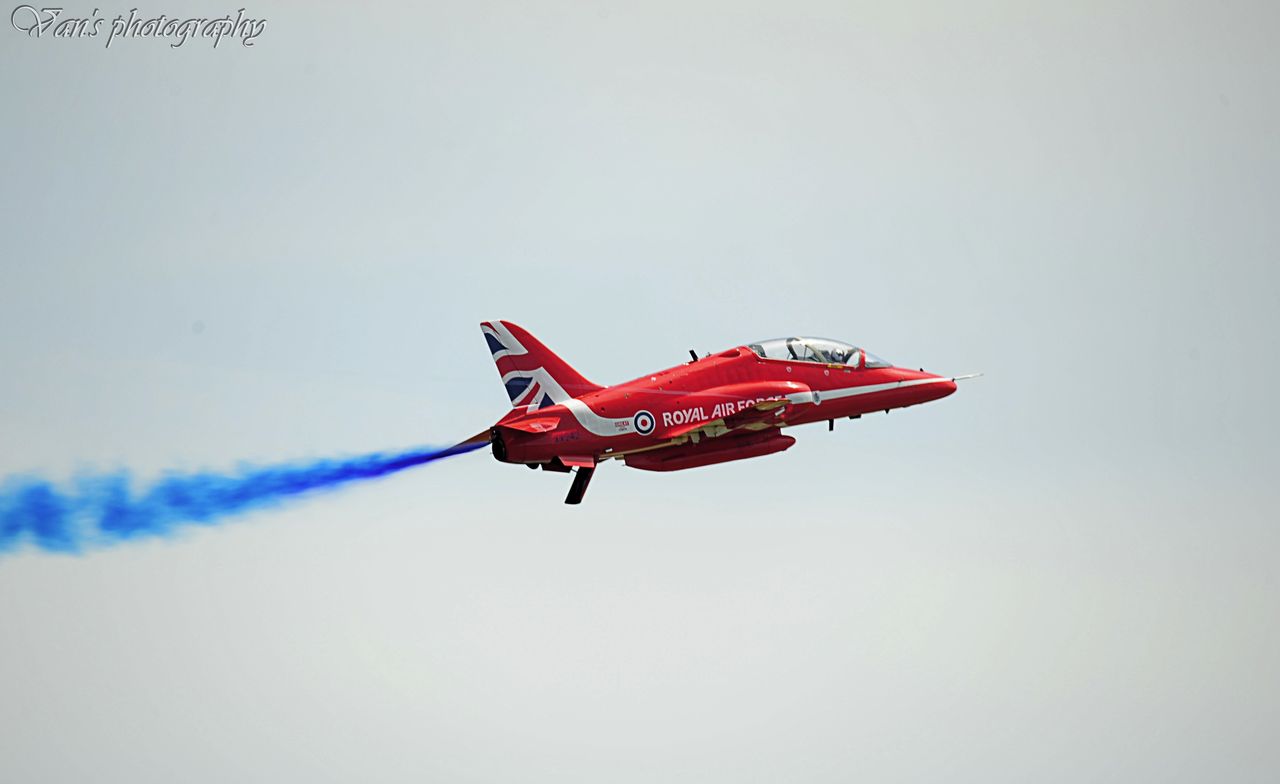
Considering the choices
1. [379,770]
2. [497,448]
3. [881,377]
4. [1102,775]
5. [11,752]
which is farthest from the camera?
[1102,775]

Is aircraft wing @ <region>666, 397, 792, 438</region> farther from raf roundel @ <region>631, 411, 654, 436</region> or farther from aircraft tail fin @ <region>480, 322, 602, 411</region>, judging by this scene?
aircraft tail fin @ <region>480, 322, 602, 411</region>

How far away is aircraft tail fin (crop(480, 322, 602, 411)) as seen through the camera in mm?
42969

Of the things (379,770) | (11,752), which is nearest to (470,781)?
(379,770)

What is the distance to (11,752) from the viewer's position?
13300 cm

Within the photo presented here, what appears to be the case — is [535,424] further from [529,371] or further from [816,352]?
[816,352]

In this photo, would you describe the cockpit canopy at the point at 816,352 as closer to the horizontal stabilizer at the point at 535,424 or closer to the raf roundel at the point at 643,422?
the raf roundel at the point at 643,422

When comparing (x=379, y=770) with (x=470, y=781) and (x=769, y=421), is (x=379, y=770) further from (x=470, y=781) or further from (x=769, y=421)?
(x=769, y=421)

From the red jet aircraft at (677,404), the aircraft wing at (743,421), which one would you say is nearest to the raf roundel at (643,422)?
the red jet aircraft at (677,404)

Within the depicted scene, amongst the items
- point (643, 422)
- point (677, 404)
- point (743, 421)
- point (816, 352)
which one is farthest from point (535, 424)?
point (816, 352)

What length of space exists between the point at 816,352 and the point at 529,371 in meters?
8.31

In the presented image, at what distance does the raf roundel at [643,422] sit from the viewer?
1629 inches

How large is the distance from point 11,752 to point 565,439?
10941cm

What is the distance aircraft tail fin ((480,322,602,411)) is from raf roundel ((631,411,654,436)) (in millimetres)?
1982

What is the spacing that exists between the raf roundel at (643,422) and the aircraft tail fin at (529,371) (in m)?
1.98
